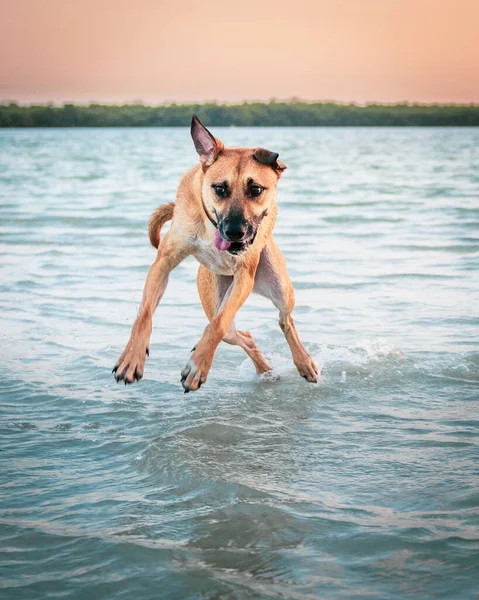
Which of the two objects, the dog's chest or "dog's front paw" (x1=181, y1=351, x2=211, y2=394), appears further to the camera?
the dog's chest

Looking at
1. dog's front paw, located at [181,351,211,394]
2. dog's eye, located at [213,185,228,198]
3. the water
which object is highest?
dog's eye, located at [213,185,228,198]

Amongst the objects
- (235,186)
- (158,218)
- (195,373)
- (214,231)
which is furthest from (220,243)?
(158,218)

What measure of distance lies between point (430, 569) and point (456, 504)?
697mm

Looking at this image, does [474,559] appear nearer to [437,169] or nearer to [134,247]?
[134,247]

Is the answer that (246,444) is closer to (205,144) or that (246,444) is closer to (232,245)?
(232,245)

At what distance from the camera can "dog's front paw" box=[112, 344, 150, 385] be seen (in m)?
5.16

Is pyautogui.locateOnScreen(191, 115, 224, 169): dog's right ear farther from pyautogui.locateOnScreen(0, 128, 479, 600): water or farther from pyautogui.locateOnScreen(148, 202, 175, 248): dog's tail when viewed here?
pyautogui.locateOnScreen(0, 128, 479, 600): water

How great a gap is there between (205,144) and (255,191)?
0.40 m

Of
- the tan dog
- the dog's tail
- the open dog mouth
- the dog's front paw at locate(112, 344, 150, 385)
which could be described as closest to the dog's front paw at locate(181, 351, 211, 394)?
the tan dog

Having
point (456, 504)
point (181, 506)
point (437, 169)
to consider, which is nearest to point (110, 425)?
point (181, 506)

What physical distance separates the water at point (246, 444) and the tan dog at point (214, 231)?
62 centimetres

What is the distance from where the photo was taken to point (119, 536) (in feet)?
14.0

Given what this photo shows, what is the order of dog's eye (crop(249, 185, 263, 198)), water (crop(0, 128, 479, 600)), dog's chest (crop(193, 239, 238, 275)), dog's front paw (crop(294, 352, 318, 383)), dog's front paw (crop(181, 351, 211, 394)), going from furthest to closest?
dog's front paw (crop(294, 352, 318, 383)), dog's chest (crop(193, 239, 238, 275)), dog's eye (crop(249, 185, 263, 198)), dog's front paw (crop(181, 351, 211, 394)), water (crop(0, 128, 479, 600))

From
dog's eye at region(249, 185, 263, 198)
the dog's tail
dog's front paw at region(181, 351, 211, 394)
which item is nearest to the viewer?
dog's front paw at region(181, 351, 211, 394)
